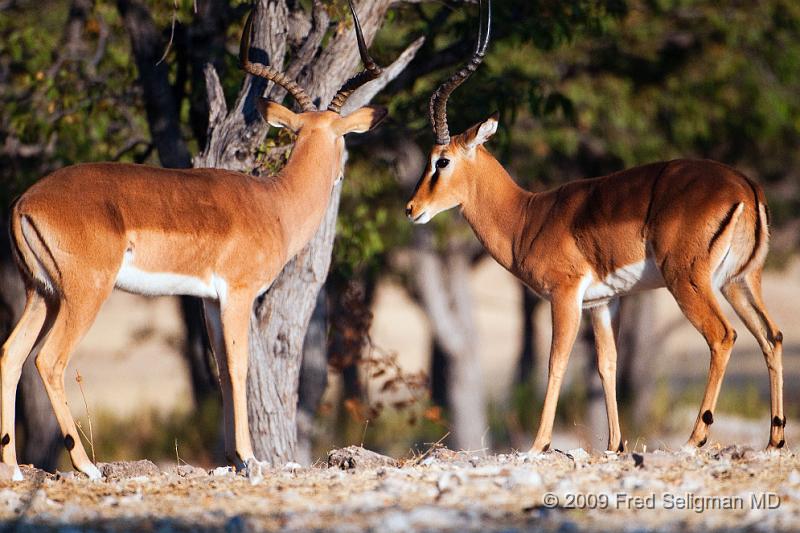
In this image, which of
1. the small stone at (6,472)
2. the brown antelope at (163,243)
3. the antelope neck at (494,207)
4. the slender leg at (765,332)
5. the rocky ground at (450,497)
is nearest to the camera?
the rocky ground at (450,497)

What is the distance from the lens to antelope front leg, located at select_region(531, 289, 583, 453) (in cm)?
805

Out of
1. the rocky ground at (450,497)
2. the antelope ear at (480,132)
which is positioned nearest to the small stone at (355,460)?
the rocky ground at (450,497)

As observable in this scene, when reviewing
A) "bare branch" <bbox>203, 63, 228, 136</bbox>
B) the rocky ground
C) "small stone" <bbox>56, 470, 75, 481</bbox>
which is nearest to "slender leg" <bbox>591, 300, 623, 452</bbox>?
the rocky ground

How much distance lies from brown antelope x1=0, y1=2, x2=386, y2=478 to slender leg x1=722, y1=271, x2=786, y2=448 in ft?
8.95

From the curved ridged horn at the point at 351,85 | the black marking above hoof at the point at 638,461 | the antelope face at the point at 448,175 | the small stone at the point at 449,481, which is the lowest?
the black marking above hoof at the point at 638,461

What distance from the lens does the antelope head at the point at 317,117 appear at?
858 cm

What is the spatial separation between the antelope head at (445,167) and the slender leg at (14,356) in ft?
9.44

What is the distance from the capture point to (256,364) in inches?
356

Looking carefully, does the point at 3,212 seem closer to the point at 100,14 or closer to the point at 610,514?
the point at 100,14

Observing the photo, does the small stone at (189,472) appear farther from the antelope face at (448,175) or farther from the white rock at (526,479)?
the antelope face at (448,175)

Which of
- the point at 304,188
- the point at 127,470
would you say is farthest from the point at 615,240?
the point at 127,470

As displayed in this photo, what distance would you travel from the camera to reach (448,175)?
923cm

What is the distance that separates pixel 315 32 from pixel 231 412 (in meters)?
3.07

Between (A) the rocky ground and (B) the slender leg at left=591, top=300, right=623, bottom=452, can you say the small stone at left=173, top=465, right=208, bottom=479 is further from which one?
(B) the slender leg at left=591, top=300, right=623, bottom=452
